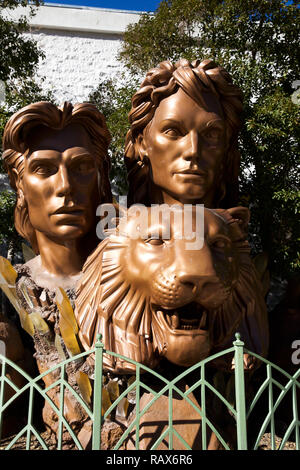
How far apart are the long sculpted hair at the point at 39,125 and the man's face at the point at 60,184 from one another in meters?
0.08

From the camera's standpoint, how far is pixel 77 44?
7918 mm

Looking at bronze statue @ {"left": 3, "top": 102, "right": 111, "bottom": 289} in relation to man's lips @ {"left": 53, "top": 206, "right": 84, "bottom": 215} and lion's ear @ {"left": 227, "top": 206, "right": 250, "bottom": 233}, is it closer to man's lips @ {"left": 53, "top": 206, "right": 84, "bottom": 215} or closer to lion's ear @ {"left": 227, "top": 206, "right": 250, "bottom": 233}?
man's lips @ {"left": 53, "top": 206, "right": 84, "bottom": 215}

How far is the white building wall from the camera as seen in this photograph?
25.2ft

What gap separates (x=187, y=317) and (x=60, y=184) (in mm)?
1250

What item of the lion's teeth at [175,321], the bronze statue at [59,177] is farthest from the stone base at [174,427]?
the bronze statue at [59,177]

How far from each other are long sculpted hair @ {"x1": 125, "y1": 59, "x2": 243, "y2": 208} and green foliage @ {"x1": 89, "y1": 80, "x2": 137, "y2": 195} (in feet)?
4.15

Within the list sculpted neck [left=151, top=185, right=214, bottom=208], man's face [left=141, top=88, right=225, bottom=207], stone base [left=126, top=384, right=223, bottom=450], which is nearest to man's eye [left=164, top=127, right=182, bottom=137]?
man's face [left=141, top=88, right=225, bottom=207]

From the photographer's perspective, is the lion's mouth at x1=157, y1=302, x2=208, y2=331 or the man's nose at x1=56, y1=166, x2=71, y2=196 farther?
the man's nose at x1=56, y1=166, x2=71, y2=196

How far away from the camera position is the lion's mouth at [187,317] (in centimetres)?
303

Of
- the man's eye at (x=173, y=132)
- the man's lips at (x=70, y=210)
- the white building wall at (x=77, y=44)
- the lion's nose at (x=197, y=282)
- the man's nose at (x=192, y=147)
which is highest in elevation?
the white building wall at (x=77, y=44)

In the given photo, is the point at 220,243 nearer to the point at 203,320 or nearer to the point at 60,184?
the point at 203,320

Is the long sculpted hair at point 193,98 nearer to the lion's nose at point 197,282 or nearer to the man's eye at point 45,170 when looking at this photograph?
the man's eye at point 45,170

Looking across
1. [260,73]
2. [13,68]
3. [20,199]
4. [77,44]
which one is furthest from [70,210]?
[77,44]

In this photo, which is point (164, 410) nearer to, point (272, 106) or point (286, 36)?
point (272, 106)
